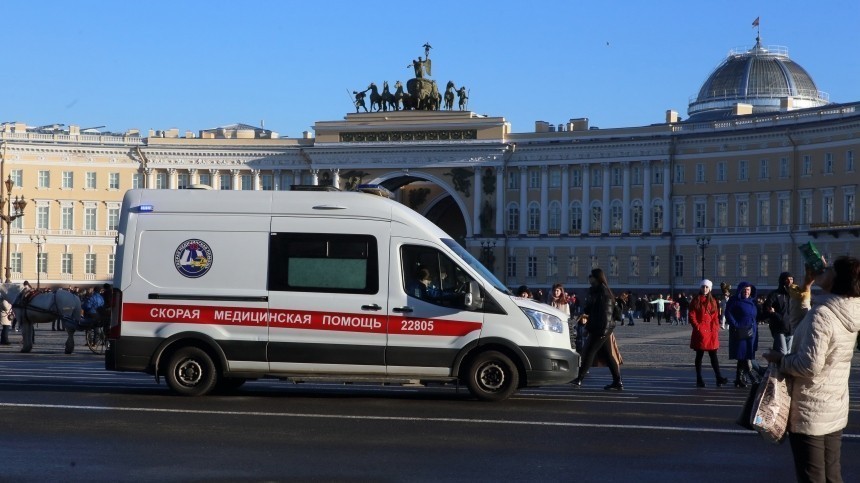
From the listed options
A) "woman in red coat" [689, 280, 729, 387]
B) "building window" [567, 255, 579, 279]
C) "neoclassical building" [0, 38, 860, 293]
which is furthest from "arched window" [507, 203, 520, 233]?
"woman in red coat" [689, 280, 729, 387]

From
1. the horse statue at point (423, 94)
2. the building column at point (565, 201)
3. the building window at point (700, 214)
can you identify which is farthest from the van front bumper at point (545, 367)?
the horse statue at point (423, 94)

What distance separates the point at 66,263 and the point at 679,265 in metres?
38.1

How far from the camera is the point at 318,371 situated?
16.8 meters

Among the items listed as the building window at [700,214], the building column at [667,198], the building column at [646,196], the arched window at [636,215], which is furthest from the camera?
the arched window at [636,215]

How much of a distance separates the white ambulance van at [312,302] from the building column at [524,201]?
72.2 m

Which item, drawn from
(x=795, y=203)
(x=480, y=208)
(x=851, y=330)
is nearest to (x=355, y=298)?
(x=851, y=330)

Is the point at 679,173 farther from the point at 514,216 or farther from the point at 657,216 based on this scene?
the point at 514,216

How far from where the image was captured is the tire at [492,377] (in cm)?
1672

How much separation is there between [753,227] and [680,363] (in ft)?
176

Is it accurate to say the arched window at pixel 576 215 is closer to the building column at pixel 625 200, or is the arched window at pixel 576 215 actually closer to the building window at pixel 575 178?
the building window at pixel 575 178

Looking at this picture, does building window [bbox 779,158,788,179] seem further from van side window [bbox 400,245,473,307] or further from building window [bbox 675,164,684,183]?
van side window [bbox 400,245,473,307]

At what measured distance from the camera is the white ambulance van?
16688 mm

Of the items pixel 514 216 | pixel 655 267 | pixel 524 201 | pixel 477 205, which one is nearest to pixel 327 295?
pixel 655 267

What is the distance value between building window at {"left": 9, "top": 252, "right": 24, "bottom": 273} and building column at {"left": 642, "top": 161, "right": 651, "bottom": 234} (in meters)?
38.6
